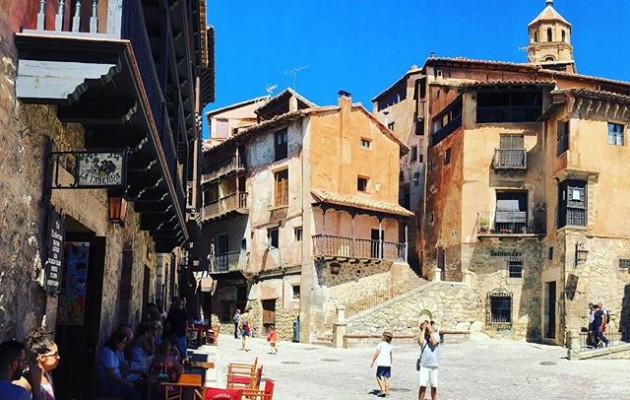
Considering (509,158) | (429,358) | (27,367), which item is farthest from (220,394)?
(509,158)

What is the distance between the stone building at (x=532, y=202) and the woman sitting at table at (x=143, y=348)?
910 inches

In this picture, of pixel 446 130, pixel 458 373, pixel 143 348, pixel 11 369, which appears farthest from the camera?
pixel 446 130

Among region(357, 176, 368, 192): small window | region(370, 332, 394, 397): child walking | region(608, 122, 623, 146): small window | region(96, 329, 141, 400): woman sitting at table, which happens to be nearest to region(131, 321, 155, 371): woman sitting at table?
region(96, 329, 141, 400): woman sitting at table

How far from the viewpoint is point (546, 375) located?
67.4 feet

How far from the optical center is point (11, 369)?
455cm

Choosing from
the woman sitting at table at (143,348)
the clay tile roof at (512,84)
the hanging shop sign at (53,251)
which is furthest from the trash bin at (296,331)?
the hanging shop sign at (53,251)

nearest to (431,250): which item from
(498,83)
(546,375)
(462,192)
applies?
(462,192)

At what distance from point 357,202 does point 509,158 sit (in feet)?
25.4

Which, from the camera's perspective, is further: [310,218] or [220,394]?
[310,218]

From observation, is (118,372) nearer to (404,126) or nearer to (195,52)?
(195,52)

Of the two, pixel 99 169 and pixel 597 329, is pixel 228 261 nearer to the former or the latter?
pixel 597 329

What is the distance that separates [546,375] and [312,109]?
18.9 metres

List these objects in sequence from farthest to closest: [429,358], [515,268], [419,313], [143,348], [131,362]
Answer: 1. [515,268]
2. [419,313]
3. [429,358]
4. [143,348]
5. [131,362]

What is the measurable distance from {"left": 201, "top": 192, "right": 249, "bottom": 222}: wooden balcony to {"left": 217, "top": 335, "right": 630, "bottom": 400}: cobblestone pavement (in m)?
11.0
